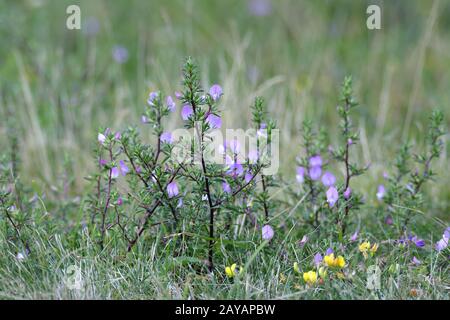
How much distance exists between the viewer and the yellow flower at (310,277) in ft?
7.78

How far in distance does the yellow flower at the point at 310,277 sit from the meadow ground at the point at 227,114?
0.11 ft

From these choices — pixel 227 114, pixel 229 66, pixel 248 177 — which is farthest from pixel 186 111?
pixel 229 66

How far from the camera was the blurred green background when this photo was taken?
13.5ft

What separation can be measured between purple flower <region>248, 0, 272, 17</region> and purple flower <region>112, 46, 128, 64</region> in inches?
47.9

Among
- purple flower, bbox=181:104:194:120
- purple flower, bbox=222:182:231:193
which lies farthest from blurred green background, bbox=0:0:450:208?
purple flower, bbox=181:104:194:120

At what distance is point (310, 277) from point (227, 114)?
1.83 meters

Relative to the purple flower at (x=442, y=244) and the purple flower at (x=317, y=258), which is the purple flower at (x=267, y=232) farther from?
the purple flower at (x=442, y=244)

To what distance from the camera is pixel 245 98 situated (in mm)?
4254

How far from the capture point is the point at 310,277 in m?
2.38

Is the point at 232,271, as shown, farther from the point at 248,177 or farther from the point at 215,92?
the point at 215,92

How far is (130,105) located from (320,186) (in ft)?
5.84

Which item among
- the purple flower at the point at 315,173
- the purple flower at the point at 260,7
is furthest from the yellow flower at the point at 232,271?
the purple flower at the point at 260,7
